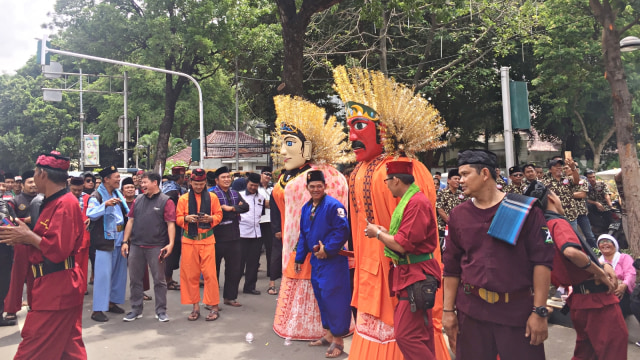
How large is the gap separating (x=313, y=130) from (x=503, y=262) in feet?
12.4

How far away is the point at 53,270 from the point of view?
3871mm

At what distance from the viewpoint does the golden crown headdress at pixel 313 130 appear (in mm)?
6238

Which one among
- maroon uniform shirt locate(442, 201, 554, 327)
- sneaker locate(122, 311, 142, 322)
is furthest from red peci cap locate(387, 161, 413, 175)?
sneaker locate(122, 311, 142, 322)

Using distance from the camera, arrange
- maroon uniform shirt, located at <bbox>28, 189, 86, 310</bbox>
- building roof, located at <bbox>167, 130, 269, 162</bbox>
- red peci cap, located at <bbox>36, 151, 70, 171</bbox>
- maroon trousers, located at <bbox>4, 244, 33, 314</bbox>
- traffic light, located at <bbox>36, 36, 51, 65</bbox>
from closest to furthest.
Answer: maroon uniform shirt, located at <bbox>28, 189, 86, 310</bbox>
red peci cap, located at <bbox>36, 151, 70, 171</bbox>
maroon trousers, located at <bbox>4, 244, 33, 314</bbox>
traffic light, located at <bbox>36, 36, 51, 65</bbox>
building roof, located at <bbox>167, 130, 269, 162</bbox>

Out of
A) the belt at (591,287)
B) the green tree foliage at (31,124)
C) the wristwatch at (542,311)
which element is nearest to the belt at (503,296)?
the wristwatch at (542,311)

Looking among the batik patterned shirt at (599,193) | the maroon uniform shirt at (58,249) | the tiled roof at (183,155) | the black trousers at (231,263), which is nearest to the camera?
the maroon uniform shirt at (58,249)

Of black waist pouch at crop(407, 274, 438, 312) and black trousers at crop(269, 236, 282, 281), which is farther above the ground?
black waist pouch at crop(407, 274, 438, 312)

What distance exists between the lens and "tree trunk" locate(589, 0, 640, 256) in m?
7.02

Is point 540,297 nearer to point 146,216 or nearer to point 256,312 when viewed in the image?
point 256,312

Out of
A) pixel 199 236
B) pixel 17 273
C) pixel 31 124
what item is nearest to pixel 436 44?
pixel 199 236

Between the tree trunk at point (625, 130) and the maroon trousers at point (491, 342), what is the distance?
5268mm

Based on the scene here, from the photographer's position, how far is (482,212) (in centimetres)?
301

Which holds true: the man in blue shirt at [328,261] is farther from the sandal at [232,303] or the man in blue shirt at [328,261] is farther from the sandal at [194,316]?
the sandal at [232,303]

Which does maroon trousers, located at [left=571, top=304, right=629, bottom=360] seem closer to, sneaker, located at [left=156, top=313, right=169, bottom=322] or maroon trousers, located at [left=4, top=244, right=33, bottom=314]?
sneaker, located at [left=156, top=313, right=169, bottom=322]
